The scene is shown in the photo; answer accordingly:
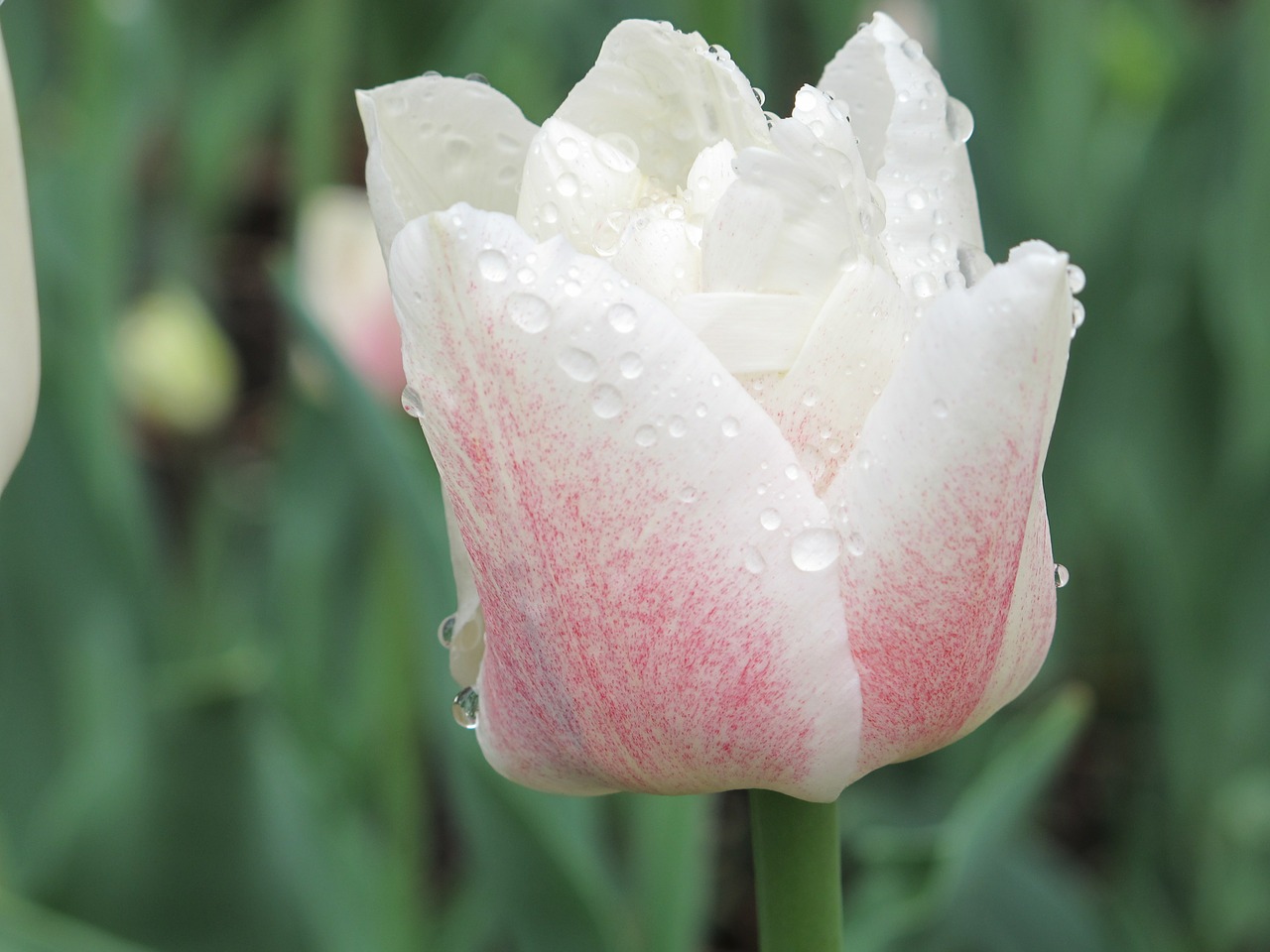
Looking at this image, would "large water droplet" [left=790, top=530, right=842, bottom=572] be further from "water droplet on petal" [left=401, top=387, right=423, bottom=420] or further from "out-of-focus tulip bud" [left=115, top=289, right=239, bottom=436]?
"out-of-focus tulip bud" [left=115, top=289, right=239, bottom=436]

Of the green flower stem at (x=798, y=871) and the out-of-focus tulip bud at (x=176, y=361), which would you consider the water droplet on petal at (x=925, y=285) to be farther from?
the out-of-focus tulip bud at (x=176, y=361)

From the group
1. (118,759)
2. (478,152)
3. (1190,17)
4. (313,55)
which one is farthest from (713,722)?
(1190,17)

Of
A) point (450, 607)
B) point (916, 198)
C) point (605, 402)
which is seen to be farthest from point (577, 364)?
point (450, 607)

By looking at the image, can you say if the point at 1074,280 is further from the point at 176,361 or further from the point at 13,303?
the point at 176,361

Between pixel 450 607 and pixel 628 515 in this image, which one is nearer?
pixel 628 515

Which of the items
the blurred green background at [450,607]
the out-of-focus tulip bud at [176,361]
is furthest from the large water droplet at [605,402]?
the out-of-focus tulip bud at [176,361]

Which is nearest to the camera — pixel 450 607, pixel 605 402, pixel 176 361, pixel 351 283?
pixel 605 402
